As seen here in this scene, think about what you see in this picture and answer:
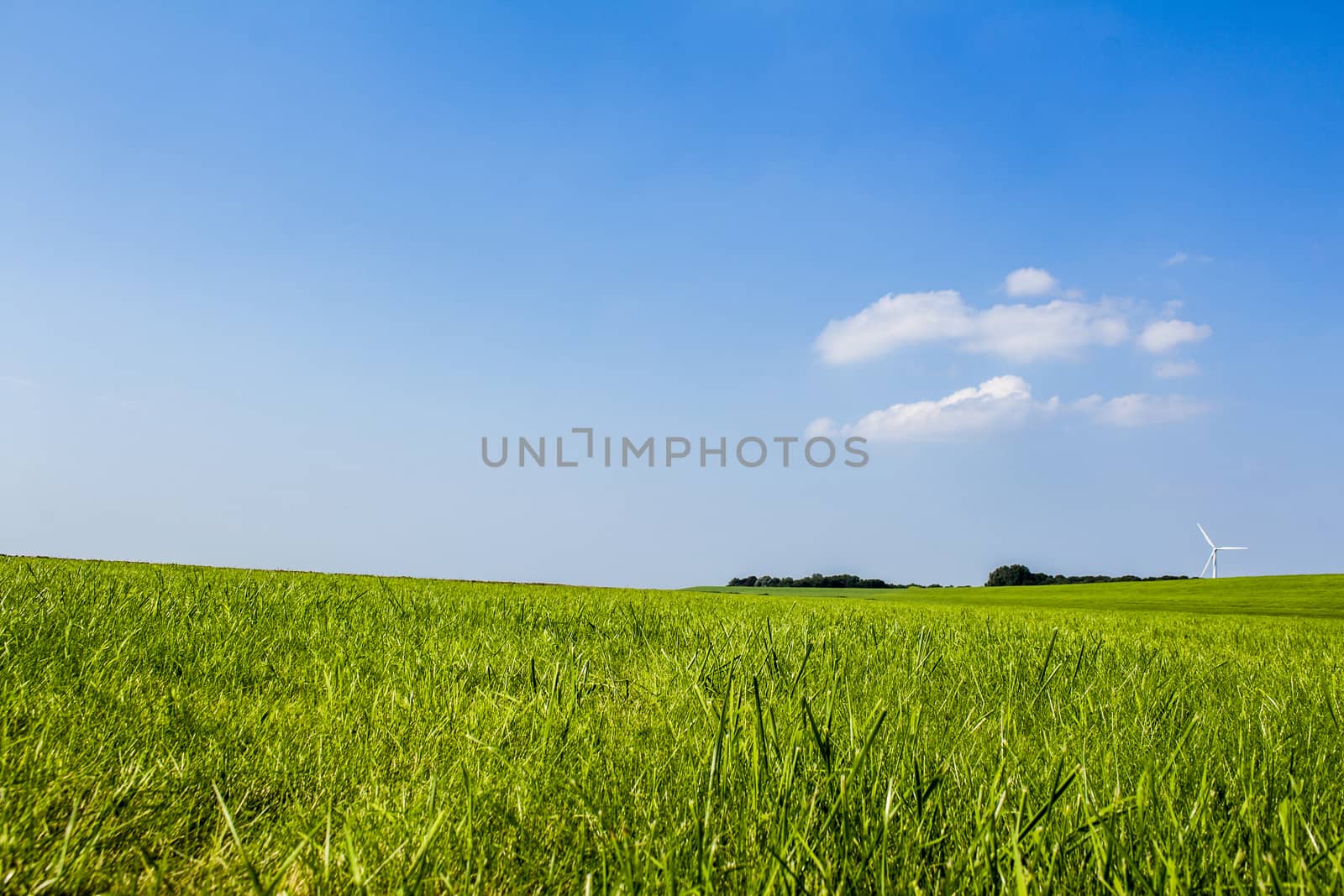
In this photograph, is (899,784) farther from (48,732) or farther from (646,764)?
(48,732)

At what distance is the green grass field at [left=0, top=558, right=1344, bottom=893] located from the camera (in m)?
1.60

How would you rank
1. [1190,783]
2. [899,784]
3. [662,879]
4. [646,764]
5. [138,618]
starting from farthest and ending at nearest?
[138,618], [1190,783], [646,764], [899,784], [662,879]

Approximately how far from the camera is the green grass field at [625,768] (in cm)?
160

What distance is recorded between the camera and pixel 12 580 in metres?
6.11

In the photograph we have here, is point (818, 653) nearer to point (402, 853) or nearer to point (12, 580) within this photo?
point (402, 853)

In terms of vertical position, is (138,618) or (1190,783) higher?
(138,618)

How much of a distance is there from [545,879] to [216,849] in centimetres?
79

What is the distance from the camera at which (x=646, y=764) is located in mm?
2209

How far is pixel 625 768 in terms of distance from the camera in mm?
2199

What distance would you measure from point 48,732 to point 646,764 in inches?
77.5

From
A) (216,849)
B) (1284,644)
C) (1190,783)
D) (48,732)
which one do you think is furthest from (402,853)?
(1284,644)

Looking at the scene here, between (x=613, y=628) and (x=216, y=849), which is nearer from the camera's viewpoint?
(x=216, y=849)

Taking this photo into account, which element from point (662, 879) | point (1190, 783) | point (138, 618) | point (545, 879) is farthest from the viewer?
point (138, 618)

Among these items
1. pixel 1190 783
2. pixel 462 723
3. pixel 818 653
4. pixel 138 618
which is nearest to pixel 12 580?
pixel 138 618
